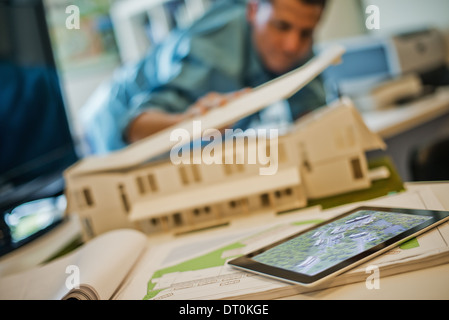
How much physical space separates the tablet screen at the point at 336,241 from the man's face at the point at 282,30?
0.98 meters

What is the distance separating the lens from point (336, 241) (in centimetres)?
52

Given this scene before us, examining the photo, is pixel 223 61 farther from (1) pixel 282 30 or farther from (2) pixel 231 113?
(2) pixel 231 113

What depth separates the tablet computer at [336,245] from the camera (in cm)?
47

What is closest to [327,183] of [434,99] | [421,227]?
[421,227]

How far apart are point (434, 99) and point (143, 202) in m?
1.35

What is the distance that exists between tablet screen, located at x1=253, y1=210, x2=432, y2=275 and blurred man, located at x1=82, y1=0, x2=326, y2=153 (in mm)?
807

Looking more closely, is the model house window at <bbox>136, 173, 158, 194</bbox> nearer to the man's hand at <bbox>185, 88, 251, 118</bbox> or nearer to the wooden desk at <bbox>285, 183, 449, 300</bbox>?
the man's hand at <bbox>185, 88, 251, 118</bbox>

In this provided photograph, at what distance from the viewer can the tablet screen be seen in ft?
1.59

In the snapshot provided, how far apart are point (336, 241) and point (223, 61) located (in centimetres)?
121

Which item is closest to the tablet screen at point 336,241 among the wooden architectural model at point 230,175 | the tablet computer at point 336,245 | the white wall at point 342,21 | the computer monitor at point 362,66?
the tablet computer at point 336,245

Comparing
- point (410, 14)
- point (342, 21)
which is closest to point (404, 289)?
point (410, 14)

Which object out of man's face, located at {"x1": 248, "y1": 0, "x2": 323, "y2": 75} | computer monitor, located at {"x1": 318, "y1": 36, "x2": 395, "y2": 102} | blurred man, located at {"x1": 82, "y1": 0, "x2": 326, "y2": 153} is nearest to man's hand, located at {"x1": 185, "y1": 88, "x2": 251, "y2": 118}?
blurred man, located at {"x1": 82, "y1": 0, "x2": 326, "y2": 153}

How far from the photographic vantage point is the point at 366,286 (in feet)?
1.46

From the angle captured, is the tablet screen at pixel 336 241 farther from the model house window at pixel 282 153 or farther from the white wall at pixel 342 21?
the white wall at pixel 342 21
